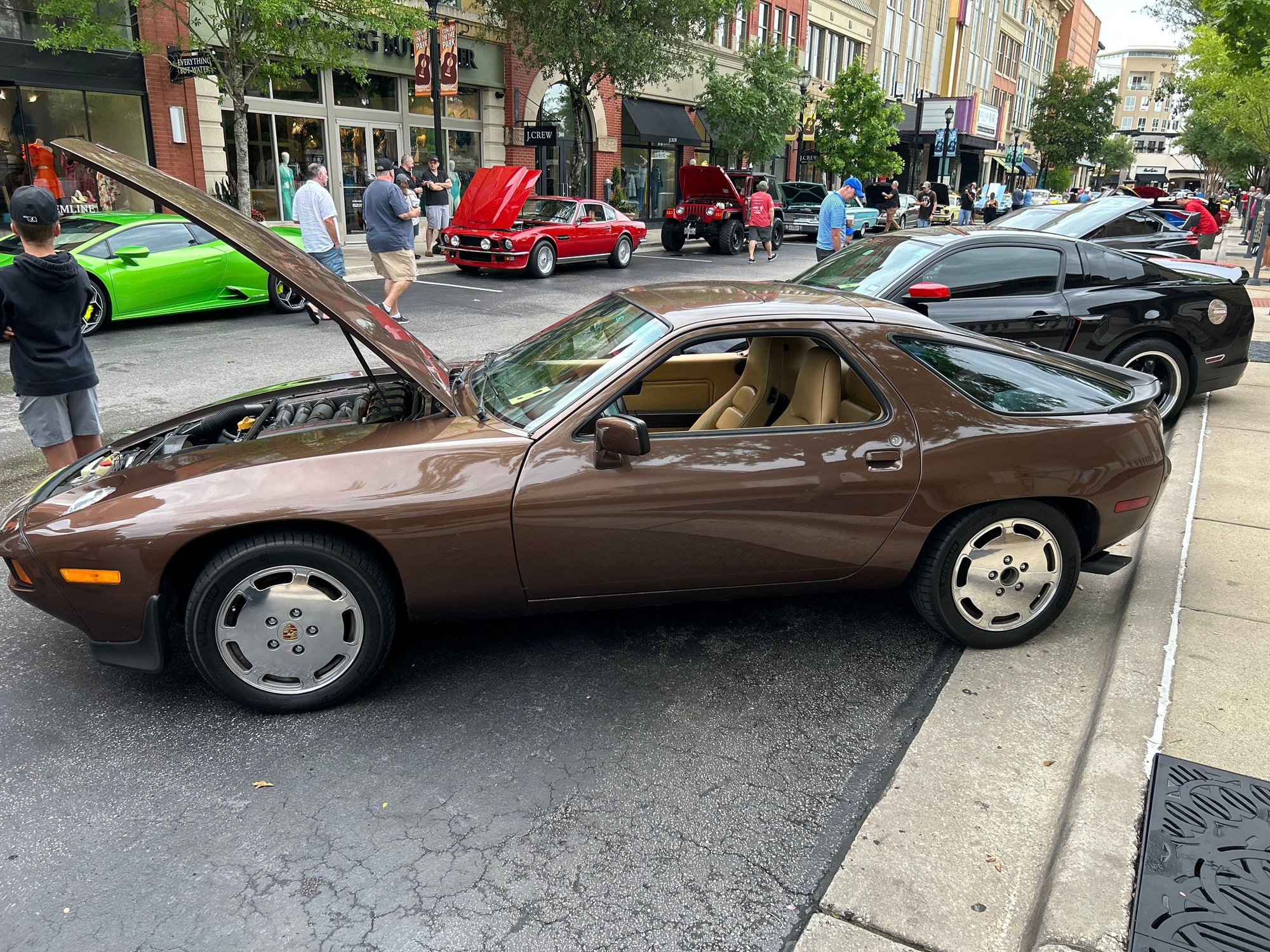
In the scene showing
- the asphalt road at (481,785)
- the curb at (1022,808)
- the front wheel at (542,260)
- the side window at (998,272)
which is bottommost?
the asphalt road at (481,785)

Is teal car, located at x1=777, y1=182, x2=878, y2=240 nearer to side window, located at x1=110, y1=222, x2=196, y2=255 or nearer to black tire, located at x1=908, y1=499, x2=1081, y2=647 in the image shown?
side window, located at x1=110, y1=222, x2=196, y2=255

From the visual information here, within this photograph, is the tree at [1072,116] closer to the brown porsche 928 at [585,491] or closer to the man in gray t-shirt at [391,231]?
the man in gray t-shirt at [391,231]

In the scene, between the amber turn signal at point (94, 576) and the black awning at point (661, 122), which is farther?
the black awning at point (661, 122)

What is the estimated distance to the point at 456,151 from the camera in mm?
25250

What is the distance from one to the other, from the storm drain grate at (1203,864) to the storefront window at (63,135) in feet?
58.4

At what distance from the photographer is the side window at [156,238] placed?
10625 millimetres

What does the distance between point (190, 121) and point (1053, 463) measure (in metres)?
19.4

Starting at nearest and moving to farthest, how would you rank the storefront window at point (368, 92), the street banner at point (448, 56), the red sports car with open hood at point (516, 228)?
the red sports car with open hood at point (516, 228) → the street banner at point (448, 56) → the storefront window at point (368, 92)

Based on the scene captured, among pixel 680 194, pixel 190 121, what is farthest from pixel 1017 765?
pixel 680 194

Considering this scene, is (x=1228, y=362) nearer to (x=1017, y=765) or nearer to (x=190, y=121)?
(x=1017, y=765)

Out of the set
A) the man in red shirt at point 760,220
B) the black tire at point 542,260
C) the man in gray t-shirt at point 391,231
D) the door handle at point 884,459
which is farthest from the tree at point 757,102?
the door handle at point 884,459

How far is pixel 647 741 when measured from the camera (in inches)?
129

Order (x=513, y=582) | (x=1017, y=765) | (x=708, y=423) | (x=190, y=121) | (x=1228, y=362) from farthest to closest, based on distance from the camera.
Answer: (x=190, y=121) → (x=1228, y=362) → (x=708, y=423) → (x=513, y=582) → (x=1017, y=765)

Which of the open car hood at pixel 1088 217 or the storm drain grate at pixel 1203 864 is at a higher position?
the open car hood at pixel 1088 217
